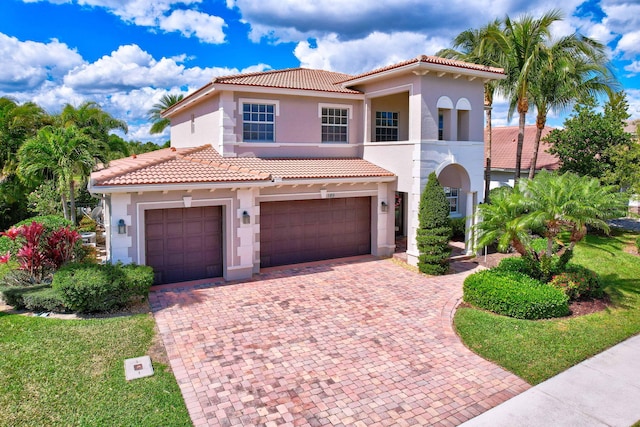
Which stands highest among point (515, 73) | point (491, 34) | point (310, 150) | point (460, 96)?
point (491, 34)

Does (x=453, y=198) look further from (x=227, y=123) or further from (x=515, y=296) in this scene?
(x=515, y=296)

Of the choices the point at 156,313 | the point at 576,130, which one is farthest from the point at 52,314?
the point at 576,130

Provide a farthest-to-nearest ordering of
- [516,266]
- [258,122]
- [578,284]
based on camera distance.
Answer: [258,122], [516,266], [578,284]

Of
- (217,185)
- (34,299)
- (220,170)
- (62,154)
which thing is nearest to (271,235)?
(220,170)

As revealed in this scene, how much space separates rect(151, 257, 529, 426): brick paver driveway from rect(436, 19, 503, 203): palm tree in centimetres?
1302

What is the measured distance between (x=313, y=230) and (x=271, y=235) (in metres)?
1.75

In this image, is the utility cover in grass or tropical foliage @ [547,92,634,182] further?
tropical foliage @ [547,92,634,182]

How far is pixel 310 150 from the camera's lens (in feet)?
62.8

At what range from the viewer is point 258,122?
59.0ft

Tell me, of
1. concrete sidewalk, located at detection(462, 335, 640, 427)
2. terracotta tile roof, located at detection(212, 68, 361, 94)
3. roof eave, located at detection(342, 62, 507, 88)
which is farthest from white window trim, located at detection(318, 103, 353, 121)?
concrete sidewalk, located at detection(462, 335, 640, 427)

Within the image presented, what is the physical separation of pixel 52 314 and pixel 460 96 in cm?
1560

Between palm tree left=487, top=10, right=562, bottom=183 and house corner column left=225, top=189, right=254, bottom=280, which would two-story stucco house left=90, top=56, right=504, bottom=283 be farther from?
palm tree left=487, top=10, right=562, bottom=183

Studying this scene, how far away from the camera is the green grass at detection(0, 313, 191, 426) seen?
7.32 m

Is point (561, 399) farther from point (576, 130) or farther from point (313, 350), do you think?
point (576, 130)
